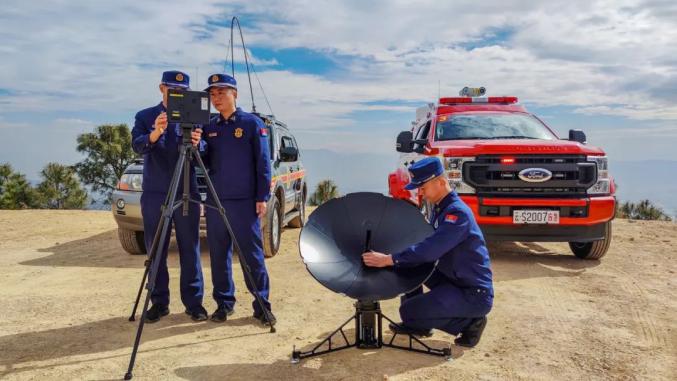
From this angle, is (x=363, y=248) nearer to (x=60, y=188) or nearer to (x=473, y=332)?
(x=473, y=332)

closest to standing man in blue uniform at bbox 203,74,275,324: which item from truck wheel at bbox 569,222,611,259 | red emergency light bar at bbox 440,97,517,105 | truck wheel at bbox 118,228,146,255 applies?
truck wheel at bbox 118,228,146,255

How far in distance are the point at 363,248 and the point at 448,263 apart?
0.66 meters

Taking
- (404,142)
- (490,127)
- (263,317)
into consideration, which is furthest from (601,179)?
(263,317)

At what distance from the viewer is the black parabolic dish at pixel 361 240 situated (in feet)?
12.4

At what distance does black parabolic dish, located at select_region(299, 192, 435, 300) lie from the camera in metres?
3.78

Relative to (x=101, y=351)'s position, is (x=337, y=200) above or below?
above

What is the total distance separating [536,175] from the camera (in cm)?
668

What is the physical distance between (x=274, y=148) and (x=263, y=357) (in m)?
4.24

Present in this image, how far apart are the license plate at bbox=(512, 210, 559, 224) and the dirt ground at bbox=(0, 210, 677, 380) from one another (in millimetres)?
652

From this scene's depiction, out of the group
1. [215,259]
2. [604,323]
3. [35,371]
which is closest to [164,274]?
[215,259]

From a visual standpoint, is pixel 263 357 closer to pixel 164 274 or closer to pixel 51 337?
pixel 164 274

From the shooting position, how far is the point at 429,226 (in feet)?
13.6

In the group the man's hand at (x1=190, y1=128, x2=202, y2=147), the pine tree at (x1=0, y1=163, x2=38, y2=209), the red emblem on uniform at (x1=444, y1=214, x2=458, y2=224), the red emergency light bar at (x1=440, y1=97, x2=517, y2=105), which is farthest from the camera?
the pine tree at (x1=0, y1=163, x2=38, y2=209)

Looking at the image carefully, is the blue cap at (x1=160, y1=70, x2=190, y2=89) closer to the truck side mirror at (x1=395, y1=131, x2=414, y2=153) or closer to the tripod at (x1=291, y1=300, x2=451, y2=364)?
the tripod at (x1=291, y1=300, x2=451, y2=364)
